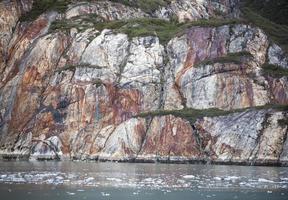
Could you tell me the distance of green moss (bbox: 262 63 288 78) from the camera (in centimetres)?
14675

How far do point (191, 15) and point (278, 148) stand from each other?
83.1 meters

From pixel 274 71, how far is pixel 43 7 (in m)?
70.3

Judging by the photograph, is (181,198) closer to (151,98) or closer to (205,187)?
(205,187)

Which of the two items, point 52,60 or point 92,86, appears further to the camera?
point 52,60

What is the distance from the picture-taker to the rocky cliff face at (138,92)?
419 feet

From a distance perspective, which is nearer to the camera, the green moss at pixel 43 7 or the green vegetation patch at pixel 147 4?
the green moss at pixel 43 7

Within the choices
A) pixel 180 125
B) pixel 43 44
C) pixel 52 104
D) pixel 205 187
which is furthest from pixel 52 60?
pixel 205 187

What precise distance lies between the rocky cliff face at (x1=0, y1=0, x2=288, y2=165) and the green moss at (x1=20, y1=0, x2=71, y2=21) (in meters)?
2.02

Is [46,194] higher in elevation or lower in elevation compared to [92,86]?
lower

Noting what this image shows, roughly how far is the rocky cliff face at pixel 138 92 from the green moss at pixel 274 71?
2.93ft

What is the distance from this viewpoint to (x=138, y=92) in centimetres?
14325

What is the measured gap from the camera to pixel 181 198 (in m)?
48.3

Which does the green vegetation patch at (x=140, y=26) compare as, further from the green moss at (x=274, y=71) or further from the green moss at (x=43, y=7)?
the green moss at (x=274, y=71)

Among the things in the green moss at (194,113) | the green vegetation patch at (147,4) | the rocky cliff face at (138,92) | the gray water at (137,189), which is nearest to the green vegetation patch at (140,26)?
the rocky cliff face at (138,92)
